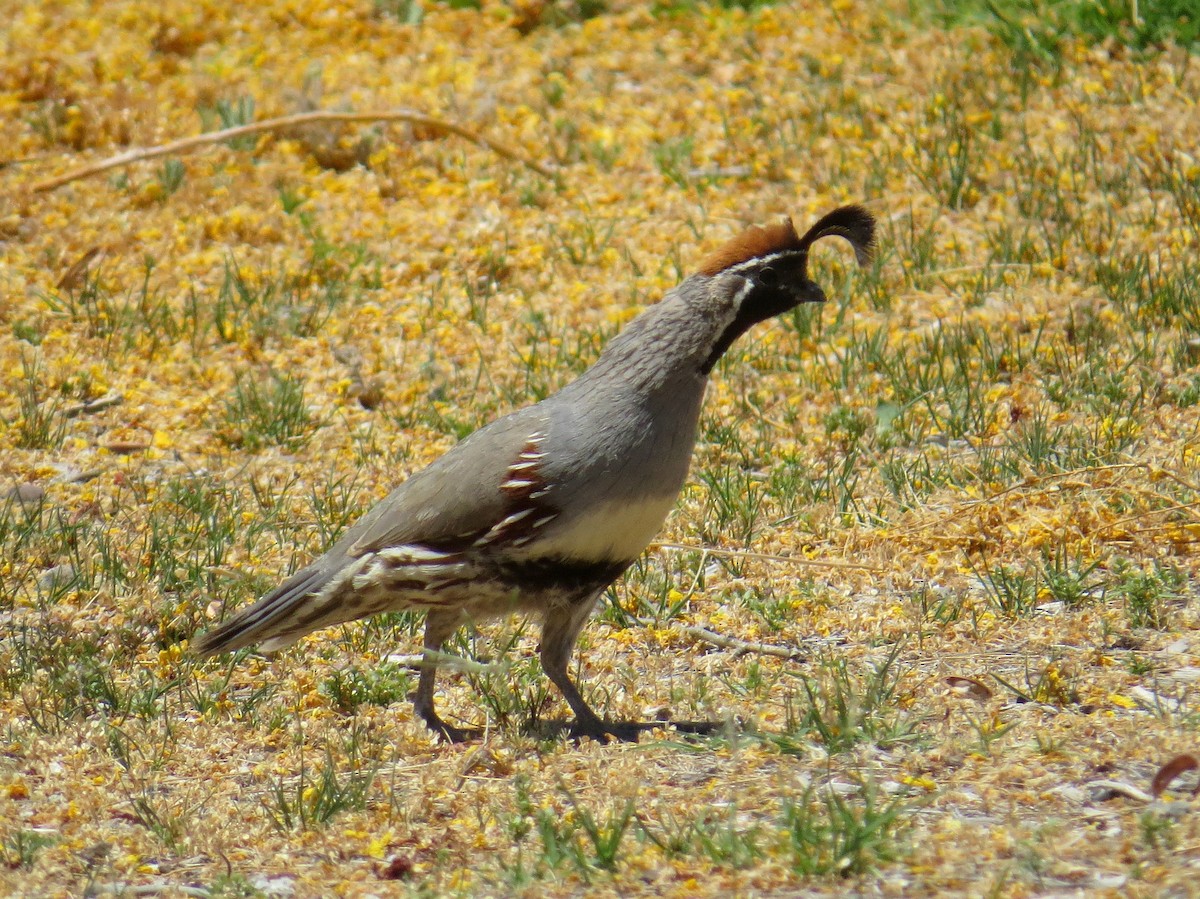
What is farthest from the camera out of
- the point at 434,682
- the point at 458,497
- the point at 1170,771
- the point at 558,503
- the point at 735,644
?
the point at 735,644

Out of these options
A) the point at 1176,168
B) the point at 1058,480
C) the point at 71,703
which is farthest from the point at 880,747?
the point at 1176,168

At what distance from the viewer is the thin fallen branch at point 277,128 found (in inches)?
332

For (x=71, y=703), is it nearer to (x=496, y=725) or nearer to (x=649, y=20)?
(x=496, y=725)

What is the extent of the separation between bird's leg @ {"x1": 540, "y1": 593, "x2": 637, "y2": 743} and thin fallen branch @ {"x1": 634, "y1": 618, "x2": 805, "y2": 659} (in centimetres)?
57

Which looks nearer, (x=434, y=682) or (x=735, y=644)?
(x=434, y=682)

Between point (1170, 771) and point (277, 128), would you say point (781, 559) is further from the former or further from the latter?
point (277, 128)

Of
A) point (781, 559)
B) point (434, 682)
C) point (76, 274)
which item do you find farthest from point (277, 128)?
point (434, 682)

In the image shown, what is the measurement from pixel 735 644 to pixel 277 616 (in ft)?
4.80

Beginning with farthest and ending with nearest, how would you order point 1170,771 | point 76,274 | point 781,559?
point 76,274 → point 781,559 → point 1170,771

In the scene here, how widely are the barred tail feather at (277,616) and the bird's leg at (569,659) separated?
0.63m

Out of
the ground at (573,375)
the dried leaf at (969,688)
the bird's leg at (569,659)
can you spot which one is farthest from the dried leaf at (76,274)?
the dried leaf at (969,688)

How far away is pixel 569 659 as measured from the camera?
192 inches

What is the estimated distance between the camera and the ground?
394cm

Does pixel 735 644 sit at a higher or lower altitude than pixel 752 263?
lower
